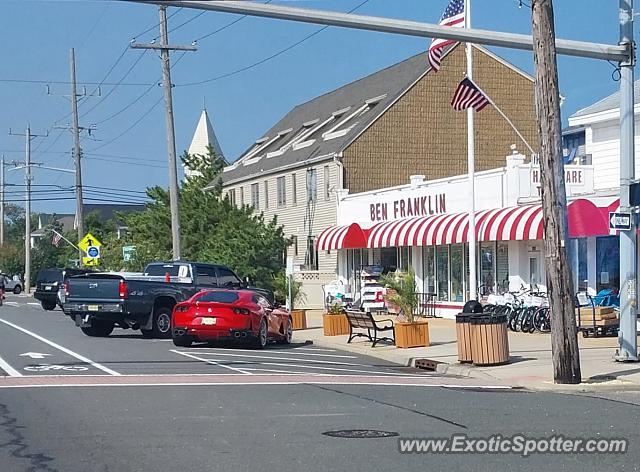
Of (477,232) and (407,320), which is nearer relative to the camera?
(407,320)

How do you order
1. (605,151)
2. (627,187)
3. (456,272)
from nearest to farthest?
(627,187) < (605,151) < (456,272)

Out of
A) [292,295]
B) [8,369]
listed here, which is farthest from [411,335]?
[8,369]

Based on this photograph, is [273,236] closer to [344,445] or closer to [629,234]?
[629,234]

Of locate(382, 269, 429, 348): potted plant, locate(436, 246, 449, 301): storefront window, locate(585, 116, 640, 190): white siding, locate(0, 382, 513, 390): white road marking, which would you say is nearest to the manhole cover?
locate(0, 382, 513, 390): white road marking

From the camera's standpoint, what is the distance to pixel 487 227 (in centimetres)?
3059

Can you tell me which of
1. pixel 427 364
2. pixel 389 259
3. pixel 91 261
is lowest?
pixel 427 364

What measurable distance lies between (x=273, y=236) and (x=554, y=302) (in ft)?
84.5

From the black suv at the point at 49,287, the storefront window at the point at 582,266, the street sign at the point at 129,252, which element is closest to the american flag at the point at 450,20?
the storefront window at the point at 582,266

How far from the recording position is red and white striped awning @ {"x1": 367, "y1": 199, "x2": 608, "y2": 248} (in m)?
26.2

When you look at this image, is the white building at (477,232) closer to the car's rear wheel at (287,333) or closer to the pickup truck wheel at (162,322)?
the car's rear wheel at (287,333)

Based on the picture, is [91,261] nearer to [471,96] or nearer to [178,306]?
[471,96]

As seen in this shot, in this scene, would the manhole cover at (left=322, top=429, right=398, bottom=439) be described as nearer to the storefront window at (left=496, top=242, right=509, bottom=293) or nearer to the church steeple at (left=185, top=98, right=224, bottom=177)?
the storefront window at (left=496, top=242, right=509, bottom=293)

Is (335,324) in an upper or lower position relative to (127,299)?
lower

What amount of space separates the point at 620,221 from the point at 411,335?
650 cm
